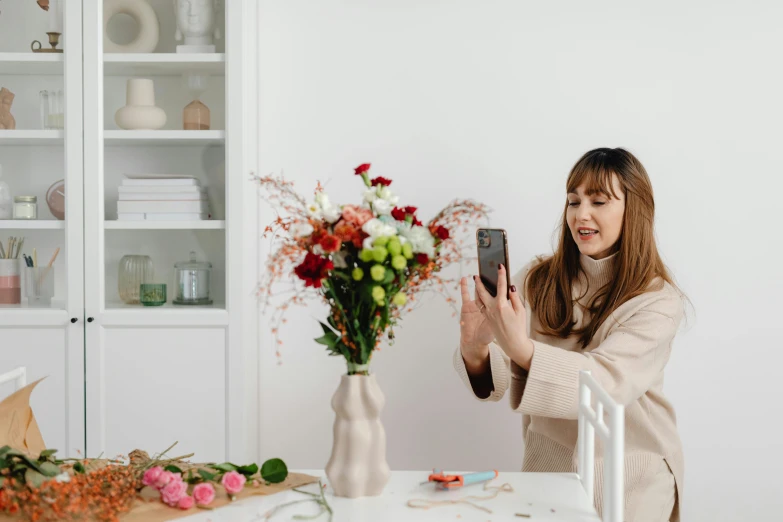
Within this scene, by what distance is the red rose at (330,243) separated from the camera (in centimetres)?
129

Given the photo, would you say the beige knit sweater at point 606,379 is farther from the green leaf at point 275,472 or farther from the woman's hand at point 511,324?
the green leaf at point 275,472

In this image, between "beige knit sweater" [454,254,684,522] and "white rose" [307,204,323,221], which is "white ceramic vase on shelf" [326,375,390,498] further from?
"beige knit sweater" [454,254,684,522]

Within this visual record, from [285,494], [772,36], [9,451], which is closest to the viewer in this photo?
[9,451]

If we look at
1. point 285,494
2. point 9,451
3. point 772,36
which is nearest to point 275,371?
point 285,494

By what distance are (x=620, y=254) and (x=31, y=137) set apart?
1.88 meters

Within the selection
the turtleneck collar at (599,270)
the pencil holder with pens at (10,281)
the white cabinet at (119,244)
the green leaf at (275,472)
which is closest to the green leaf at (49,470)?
the green leaf at (275,472)

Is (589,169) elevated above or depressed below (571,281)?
above

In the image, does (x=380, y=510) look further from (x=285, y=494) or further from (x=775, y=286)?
(x=775, y=286)

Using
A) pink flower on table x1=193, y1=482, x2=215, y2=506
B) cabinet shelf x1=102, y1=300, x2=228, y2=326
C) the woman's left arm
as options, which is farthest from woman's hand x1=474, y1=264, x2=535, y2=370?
cabinet shelf x1=102, y1=300, x2=228, y2=326

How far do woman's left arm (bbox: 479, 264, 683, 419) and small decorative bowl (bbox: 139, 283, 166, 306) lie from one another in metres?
1.20

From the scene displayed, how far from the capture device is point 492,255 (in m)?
1.74

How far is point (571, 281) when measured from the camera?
7.05ft

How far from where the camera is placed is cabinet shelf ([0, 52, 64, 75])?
7.85 ft

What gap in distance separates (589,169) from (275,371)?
1.33m
